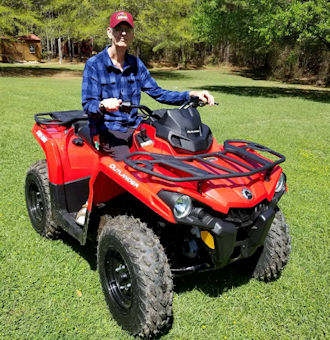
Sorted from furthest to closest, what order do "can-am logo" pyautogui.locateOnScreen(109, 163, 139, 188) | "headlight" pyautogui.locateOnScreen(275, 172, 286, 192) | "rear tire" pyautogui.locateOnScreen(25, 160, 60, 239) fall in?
1. "rear tire" pyautogui.locateOnScreen(25, 160, 60, 239)
2. "headlight" pyautogui.locateOnScreen(275, 172, 286, 192)
3. "can-am logo" pyautogui.locateOnScreen(109, 163, 139, 188)

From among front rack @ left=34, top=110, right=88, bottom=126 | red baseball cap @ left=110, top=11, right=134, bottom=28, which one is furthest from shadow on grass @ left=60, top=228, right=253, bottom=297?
red baseball cap @ left=110, top=11, right=134, bottom=28

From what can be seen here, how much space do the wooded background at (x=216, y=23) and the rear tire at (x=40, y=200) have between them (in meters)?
13.7

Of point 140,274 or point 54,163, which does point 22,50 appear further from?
point 140,274

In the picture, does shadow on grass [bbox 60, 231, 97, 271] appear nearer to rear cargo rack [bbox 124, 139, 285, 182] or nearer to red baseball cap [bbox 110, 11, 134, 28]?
rear cargo rack [bbox 124, 139, 285, 182]

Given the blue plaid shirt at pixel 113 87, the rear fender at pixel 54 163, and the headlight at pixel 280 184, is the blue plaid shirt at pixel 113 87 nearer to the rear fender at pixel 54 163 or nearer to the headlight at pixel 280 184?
the rear fender at pixel 54 163

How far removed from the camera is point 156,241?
238 cm

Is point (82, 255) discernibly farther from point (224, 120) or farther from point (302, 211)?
point (224, 120)

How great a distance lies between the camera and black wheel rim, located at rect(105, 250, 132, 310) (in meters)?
2.59

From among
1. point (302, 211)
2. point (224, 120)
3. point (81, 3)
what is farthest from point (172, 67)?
point (302, 211)

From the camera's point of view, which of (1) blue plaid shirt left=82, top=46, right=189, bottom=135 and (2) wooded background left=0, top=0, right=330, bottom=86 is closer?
(1) blue plaid shirt left=82, top=46, right=189, bottom=135

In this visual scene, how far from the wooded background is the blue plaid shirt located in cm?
1317

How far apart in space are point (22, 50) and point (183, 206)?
140ft

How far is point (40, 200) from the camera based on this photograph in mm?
3820

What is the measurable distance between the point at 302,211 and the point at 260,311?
7.20ft
